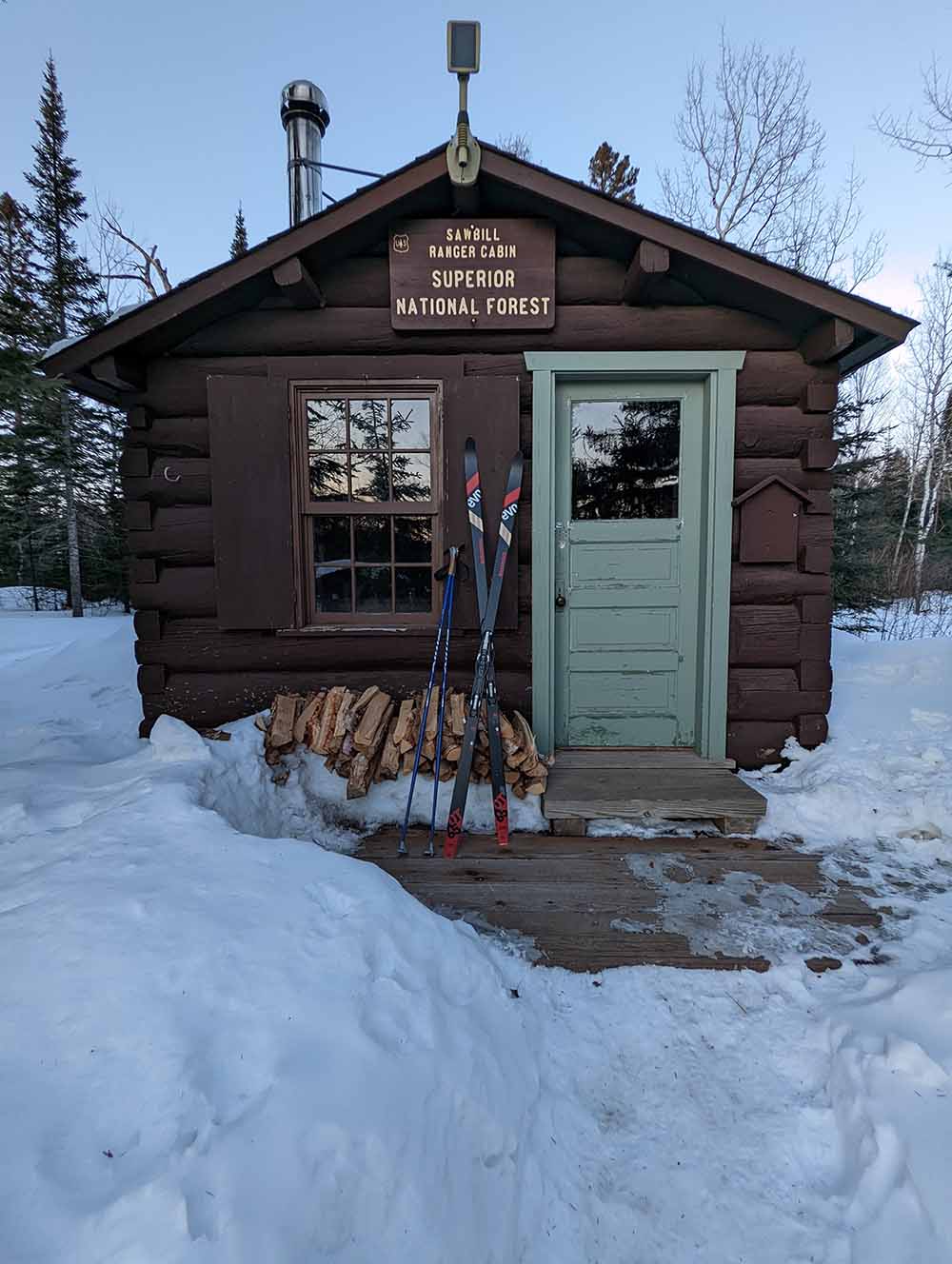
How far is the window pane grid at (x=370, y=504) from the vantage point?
380cm

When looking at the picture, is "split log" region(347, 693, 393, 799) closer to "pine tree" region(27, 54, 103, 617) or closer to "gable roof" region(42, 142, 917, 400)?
"gable roof" region(42, 142, 917, 400)

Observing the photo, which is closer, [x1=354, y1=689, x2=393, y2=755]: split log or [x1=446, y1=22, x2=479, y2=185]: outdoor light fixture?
[x1=446, y1=22, x2=479, y2=185]: outdoor light fixture

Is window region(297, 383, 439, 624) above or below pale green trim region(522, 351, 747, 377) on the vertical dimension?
below

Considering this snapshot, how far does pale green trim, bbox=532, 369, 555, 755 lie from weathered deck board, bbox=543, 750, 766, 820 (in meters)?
0.35

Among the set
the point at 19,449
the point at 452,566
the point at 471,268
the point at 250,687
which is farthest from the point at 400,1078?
the point at 19,449

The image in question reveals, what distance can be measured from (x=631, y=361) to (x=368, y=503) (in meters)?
1.97

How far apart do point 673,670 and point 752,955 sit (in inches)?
80.0

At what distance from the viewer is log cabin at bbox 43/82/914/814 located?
11.9ft

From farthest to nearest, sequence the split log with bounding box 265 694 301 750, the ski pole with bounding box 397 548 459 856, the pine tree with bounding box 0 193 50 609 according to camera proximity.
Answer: the pine tree with bounding box 0 193 50 609 → the split log with bounding box 265 694 301 750 → the ski pole with bounding box 397 548 459 856

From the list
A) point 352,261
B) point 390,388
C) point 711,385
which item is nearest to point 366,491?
point 390,388

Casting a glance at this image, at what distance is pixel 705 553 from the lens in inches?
152

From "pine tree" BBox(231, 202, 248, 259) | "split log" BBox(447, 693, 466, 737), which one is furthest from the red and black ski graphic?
"pine tree" BBox(231, 202, 248, 259)

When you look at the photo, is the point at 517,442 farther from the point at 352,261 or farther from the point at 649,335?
the point at 352,261

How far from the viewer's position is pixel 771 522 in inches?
148
